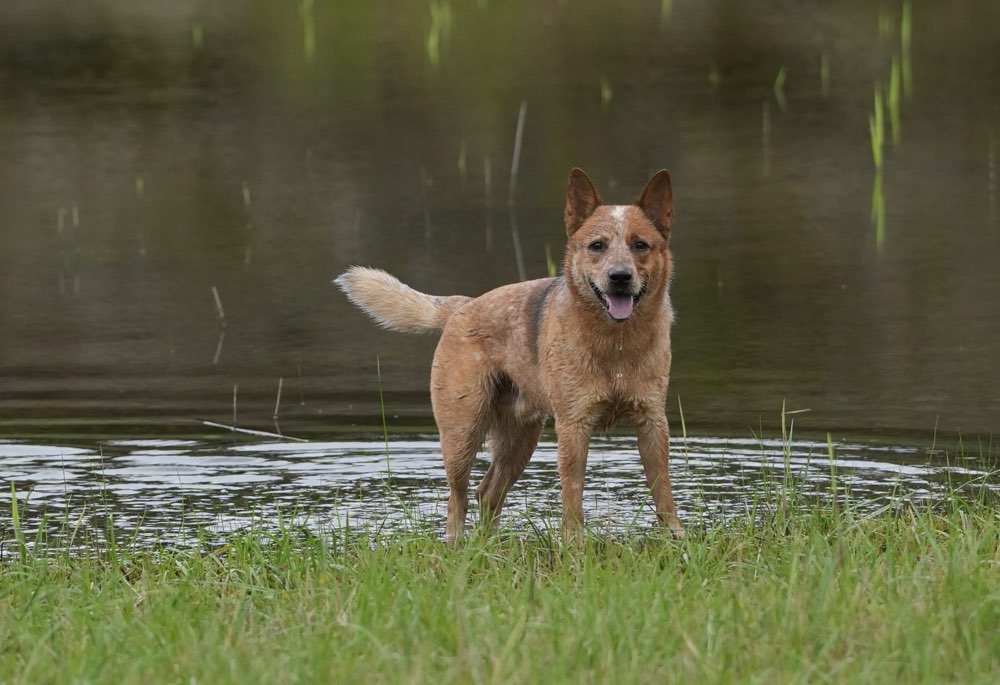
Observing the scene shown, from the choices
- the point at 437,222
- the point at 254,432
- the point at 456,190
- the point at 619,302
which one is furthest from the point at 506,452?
the point at 456,190

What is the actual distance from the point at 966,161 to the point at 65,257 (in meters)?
9.70

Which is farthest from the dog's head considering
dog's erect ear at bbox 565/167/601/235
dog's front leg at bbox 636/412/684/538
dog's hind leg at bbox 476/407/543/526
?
dog's hind leg at bbox 476/407/543/526

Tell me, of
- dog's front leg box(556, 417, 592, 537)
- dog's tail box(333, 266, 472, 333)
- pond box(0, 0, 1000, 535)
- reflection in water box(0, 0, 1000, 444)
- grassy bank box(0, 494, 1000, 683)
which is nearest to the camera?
grassy bank box(0, 494, 1000, 683)

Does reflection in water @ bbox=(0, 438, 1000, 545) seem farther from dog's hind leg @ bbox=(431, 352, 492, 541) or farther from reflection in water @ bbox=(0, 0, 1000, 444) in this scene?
reflection in water @ bbox=(0, 0, 1000, 444)

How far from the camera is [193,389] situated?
11.1 metres

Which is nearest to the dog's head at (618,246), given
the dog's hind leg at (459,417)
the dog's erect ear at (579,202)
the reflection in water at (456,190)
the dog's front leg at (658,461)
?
the dog's erect ear at (579,202)

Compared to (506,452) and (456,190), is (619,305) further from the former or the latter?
(456,190)

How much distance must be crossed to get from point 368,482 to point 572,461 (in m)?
1.86

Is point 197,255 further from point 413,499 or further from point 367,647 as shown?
point 367,647

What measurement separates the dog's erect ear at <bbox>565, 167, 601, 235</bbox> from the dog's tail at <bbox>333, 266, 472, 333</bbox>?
1085 mm

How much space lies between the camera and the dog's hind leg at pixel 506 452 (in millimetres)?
7633

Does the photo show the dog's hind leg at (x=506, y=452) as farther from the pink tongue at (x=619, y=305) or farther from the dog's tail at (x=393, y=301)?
the pink tongue at (x=619, y=305)

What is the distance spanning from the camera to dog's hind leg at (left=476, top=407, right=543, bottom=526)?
763cm

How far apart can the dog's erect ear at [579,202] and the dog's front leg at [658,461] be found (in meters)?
0.81
